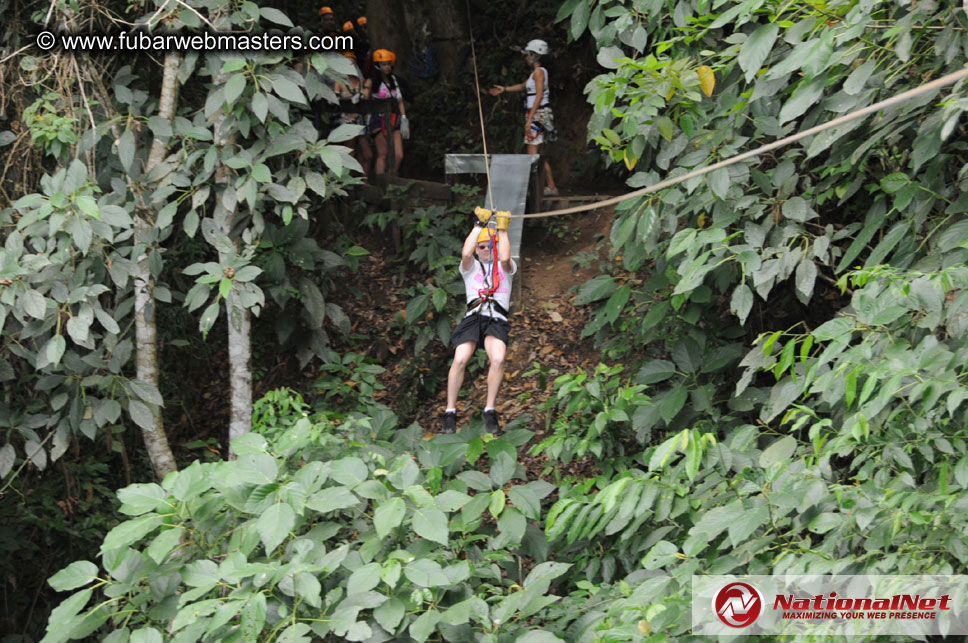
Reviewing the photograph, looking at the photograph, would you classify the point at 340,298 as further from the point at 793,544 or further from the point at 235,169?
the point at 793,544

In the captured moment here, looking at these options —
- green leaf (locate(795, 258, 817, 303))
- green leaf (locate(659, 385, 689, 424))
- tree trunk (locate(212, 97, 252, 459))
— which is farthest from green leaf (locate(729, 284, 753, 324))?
tree trunk (locate(212, 97, 252, 459))

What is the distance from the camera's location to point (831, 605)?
298 centimetres

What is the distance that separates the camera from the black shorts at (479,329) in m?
5.17

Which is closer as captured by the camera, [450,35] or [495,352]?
[495,352]

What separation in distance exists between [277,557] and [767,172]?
3331mm

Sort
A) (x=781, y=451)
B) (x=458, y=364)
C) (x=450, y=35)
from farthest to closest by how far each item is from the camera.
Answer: (x=450, y=35), (x=458, y=364), (x=781, y=451)

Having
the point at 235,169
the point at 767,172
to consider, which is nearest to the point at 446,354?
the point at 235,169

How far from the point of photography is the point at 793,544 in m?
3.36

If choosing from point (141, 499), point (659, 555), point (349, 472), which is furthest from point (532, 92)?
point (141, 499)

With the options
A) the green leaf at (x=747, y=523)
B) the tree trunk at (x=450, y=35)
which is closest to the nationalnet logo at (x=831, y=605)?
the green leaf at (x=747, y=523)

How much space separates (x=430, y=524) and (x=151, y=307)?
2786mm

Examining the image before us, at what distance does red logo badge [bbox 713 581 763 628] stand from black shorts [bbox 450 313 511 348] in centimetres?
234

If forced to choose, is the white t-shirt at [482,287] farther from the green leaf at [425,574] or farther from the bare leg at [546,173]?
the bare leg at [546,173]

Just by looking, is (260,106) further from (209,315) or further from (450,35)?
(450,35)
